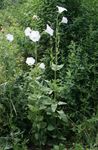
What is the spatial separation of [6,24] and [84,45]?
2.18m

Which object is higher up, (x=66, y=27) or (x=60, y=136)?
(x=66, y=27)

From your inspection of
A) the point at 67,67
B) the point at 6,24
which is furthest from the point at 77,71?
the point at 6,24

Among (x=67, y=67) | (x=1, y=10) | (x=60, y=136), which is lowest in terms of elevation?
(x=1, y=10)

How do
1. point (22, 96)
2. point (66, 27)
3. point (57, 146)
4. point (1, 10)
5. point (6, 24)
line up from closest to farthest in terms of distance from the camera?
point (57, 146), point (22, 96), point (66, 27), point (6, 24), point (1, 10)

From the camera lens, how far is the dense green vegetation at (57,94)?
3.93m

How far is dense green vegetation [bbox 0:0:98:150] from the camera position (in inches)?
155

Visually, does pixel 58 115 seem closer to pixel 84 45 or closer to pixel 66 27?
pixel 84 45

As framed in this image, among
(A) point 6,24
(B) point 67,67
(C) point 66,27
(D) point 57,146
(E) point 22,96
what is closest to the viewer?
(D) point 57,146

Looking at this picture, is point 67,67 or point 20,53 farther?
point 20,53

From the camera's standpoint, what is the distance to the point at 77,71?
14.1 feet

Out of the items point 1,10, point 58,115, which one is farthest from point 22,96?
point 1,10

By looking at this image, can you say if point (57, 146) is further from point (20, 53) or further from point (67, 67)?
point (20, 53)

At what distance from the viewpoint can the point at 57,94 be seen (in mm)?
4090

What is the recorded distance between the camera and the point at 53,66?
412 cm
